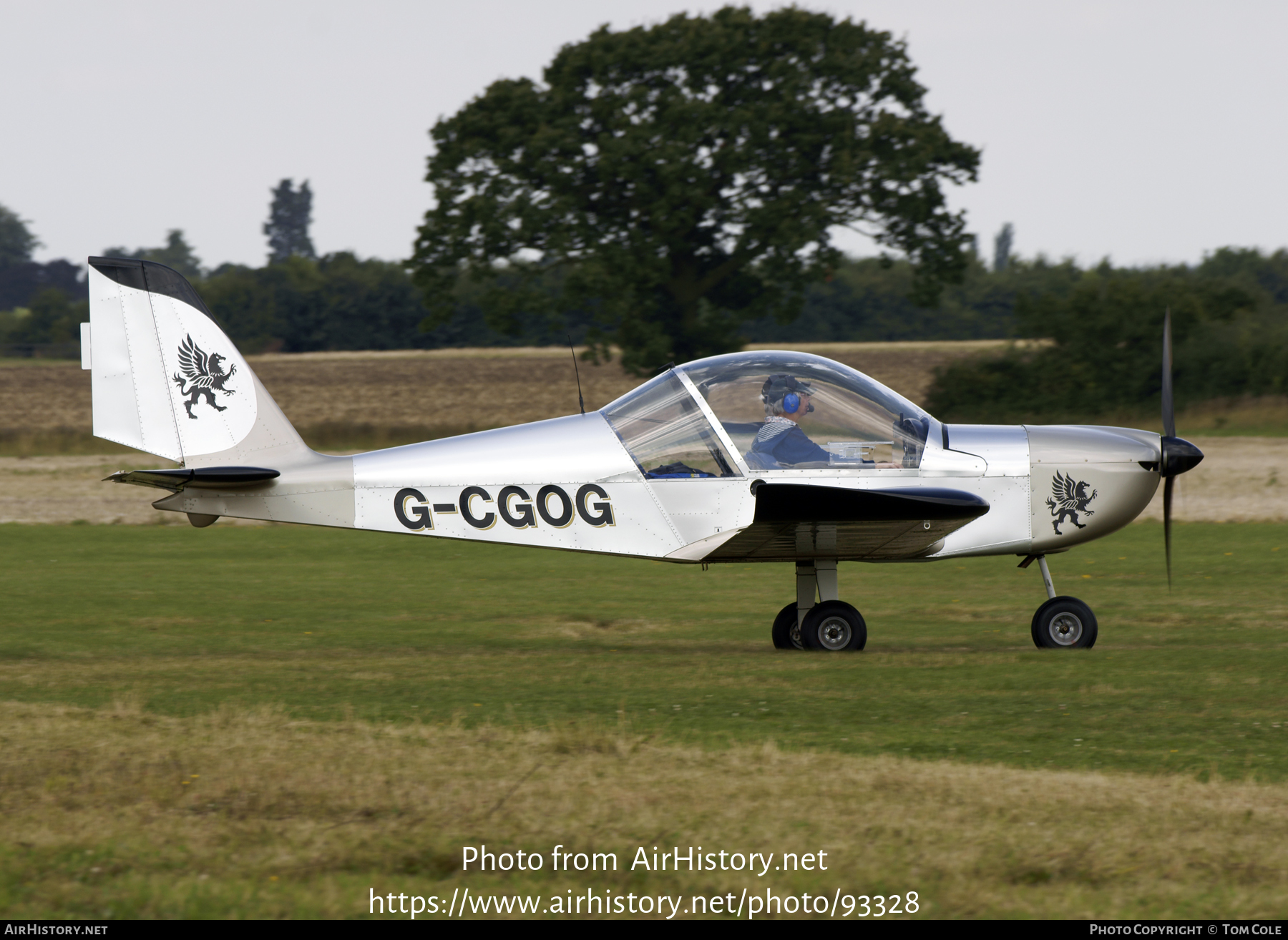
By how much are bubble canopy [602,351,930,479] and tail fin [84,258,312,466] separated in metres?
2.67

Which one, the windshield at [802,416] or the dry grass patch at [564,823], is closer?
the dry grass patch at [564,823]

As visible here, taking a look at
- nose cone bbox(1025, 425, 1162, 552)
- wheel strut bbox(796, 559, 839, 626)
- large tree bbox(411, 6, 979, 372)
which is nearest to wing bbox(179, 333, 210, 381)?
wheel strut bbox(796, 559, 839, 626)

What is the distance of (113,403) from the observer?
32.1 ft

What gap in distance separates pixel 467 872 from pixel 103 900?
1.16m

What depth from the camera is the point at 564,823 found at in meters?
5.27

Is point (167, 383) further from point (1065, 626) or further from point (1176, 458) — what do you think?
point (1176, 458)

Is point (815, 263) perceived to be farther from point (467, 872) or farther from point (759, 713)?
point (467, 872)

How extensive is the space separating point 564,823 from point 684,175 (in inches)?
1291

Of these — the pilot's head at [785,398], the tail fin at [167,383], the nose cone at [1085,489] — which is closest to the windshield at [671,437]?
the pilot's head at [785,398]

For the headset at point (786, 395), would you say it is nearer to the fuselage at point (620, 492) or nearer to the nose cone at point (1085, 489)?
the fuselage at point (620, 492)

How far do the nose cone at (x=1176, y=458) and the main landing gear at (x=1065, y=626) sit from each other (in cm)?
112

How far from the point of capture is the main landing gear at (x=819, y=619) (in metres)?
9.87
